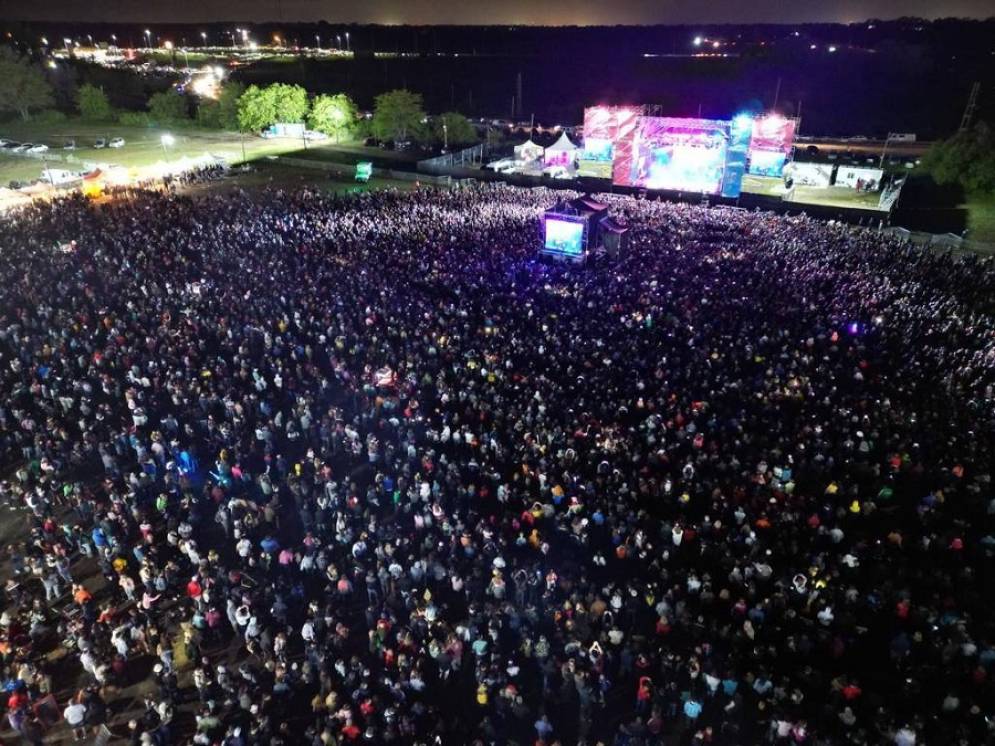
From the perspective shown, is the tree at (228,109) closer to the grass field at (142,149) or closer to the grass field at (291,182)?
the grass field at (142,149)

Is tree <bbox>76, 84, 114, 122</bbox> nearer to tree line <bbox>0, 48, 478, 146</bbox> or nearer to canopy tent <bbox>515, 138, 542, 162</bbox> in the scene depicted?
tree line <bbox>0, 48, 478, 146</bbox>

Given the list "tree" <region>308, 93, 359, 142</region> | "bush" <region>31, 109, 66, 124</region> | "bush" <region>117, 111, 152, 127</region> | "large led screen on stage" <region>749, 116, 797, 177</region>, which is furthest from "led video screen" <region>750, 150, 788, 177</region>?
"bush" <region>31, 109, 66, 124</region>

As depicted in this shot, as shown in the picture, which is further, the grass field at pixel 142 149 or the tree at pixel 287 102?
the tree at pixel 287 102

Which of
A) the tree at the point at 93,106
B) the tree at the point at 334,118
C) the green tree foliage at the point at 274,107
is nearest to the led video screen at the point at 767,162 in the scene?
the tree at the point at 334,118

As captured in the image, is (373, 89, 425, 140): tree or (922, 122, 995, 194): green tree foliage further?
(373, 89, 425, 140): tree

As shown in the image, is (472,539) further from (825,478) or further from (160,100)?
(160,100)

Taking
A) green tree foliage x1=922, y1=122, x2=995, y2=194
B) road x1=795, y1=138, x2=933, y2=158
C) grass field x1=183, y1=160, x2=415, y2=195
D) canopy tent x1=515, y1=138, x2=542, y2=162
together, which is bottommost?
grass field x1=183, y1=160, x2=415, y2=195

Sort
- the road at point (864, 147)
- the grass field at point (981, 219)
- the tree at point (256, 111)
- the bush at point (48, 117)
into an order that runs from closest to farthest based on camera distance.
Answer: the grass field at point (981, 219), the road at point (864, 147), the tree at point (256, 111), the bush at point (48, 117)
